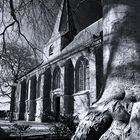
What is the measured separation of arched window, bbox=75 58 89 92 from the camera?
18.9 meters

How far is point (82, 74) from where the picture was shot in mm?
19625

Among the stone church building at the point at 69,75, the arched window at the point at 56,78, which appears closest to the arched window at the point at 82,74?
the stone church building at the point at 69,75

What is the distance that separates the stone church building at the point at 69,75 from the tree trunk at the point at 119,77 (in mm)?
8175

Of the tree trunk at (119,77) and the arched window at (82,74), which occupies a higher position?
the arched window at (82,74)

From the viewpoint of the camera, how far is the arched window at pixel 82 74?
18895 millimetres

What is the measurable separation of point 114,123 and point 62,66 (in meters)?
18.3

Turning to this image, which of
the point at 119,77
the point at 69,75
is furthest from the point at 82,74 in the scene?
the point at 119,77

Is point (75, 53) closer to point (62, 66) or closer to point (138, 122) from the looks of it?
point (62, 66)

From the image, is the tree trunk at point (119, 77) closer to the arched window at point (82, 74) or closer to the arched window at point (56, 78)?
the arched window at point (82, 74)

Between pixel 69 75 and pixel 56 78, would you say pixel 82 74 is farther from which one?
pixel 56 78

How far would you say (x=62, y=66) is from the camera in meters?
20.9

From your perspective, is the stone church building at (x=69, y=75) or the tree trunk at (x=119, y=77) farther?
the stone church building at (x=69, y=75)

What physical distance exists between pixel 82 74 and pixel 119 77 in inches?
651

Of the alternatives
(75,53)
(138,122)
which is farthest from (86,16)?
(138,122)
